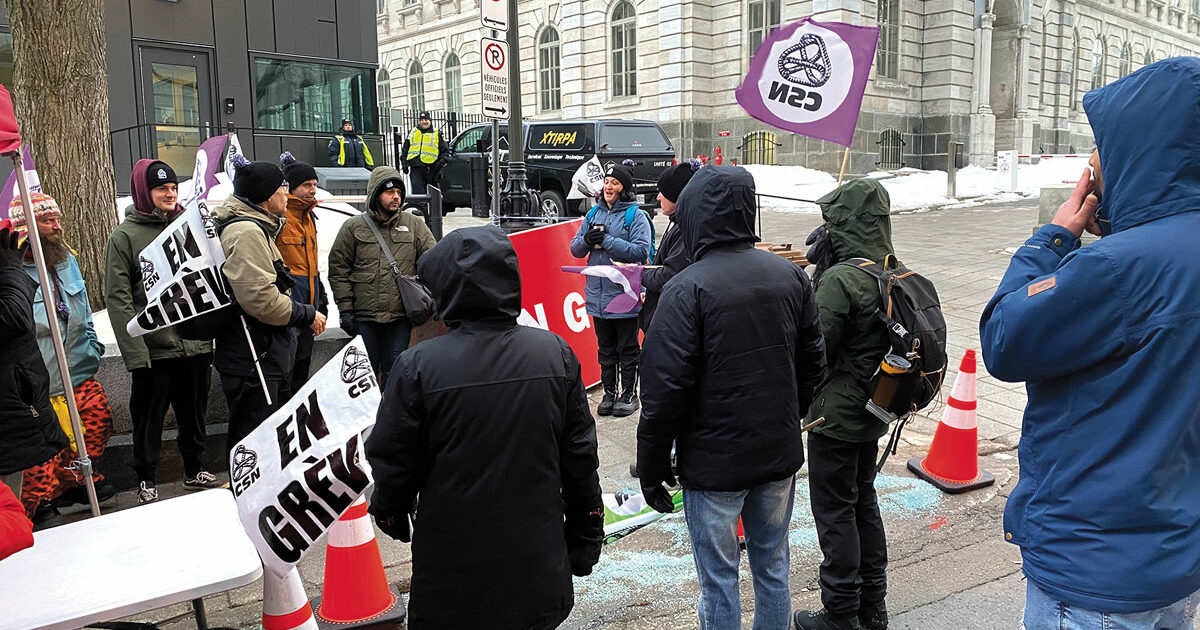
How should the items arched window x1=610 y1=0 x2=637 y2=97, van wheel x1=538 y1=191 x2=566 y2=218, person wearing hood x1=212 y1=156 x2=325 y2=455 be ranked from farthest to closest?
arched window x1=610 y1=0 x2=637 y2=97 → van wheel x1=538 y1=191 x2=566 y2=218 → person wearing hood x1=212 y1=156 x2=325 y2=455

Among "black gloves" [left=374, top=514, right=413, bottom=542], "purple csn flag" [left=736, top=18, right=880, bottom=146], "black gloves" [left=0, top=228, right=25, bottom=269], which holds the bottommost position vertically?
Answer: "black gloves" [left=374, top=514, right=413, bottom=542]

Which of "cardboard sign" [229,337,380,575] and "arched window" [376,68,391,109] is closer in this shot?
"cardboard sign" [229,337,380,575]

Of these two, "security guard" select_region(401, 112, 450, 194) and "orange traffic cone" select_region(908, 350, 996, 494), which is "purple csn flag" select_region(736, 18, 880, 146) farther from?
"security guard" select_region(401, 112, 450, 194)

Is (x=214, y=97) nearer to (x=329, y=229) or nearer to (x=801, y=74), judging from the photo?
(x=329, y=229)

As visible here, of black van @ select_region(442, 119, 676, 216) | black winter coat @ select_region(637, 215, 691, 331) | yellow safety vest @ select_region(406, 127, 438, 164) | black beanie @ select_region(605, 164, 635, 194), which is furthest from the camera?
black van @ select_region(442, 119, 676, 216)

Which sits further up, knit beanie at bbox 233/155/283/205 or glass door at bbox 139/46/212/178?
glass door at bbox 139/46/212/178

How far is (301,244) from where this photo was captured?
17.8 ft

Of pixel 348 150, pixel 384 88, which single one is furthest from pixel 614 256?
pixel 384 88

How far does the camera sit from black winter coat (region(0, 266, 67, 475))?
11.4 feet

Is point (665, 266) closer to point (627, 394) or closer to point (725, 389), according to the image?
point (627, 394)

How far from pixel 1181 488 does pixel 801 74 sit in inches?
137

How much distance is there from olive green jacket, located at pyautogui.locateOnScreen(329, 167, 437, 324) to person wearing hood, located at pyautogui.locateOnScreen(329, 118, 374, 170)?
11.9 metres

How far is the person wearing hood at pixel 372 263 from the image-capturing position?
552 cm

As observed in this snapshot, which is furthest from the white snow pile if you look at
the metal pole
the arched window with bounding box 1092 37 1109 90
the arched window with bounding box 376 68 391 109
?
the arched window with bounding box 376 68 391 109
